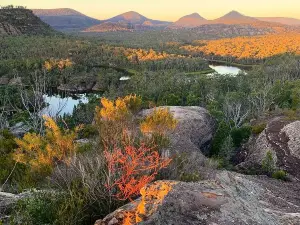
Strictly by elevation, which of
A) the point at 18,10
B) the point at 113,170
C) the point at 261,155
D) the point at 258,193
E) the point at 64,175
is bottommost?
the point at 261,155

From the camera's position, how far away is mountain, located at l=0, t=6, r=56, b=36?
134250 mm

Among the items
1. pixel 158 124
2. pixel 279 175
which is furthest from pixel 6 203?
pixel 279 175

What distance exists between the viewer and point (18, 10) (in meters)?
154

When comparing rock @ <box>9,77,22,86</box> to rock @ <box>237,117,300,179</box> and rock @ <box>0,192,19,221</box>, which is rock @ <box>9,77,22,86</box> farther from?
rock @ <box>0,192,19,221</box>

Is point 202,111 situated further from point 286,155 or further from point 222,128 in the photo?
point 286,155

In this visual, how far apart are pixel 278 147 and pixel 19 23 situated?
145 metres

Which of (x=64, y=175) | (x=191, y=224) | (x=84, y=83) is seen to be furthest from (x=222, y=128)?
(x=84, y=83)

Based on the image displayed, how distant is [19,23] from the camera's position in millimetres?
144500

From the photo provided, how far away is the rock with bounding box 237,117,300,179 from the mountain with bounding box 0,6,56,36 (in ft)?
410

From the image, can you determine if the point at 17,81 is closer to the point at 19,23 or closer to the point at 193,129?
the point at 193,129

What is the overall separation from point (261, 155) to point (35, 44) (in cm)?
10238

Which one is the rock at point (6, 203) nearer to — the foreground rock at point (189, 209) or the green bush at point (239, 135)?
the foreground rock at point (189, 209)

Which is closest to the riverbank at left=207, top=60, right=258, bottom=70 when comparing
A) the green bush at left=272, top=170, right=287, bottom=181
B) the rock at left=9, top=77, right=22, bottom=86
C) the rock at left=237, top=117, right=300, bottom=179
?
the rock at left=9, top=77, right=22, bottom=86

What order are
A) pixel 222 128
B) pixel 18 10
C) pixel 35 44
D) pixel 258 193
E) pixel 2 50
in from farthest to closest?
pixel 18 10 < pixel 35 44 < pixel 2 50 < pixel 222 128 < pixel 258 193
